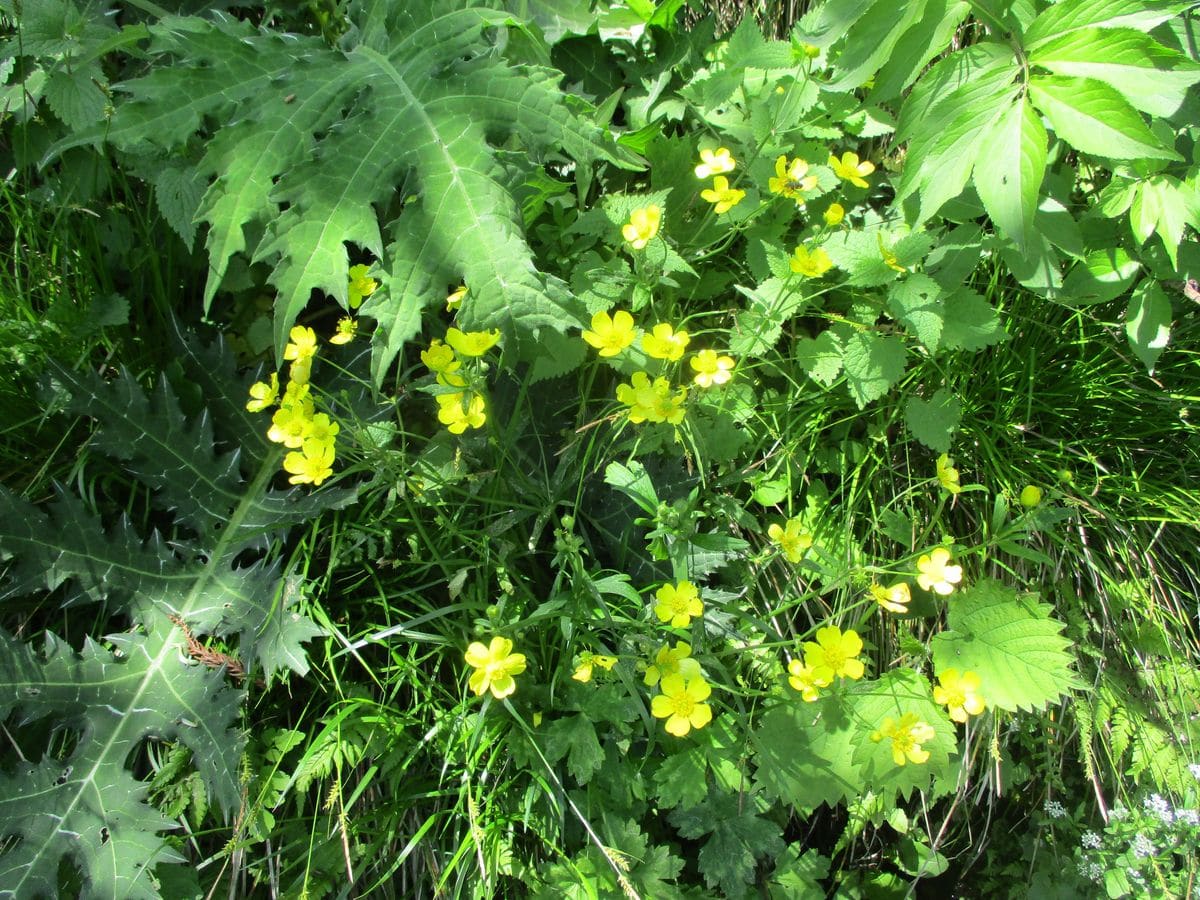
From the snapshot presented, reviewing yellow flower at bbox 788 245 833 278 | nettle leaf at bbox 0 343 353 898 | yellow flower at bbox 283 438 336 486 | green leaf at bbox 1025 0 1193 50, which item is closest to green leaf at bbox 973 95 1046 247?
green leaf at bbox 1025 0 1193 50

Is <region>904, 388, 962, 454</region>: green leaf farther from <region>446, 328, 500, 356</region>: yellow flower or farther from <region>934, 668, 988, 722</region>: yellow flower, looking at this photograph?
<region>446, 328, 500, 356</region>: yellow flower

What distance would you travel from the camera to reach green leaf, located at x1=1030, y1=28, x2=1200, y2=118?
3.32 feet

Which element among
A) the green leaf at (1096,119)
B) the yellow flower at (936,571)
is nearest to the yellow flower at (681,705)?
the yellow flower at (936,571)

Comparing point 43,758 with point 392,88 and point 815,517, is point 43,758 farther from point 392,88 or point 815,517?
point 815,517

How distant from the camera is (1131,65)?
3.41ft

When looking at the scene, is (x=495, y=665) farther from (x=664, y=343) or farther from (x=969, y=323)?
(x=969, y=323)

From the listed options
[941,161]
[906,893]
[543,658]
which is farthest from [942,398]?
[906,893]

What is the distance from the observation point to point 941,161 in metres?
1.13

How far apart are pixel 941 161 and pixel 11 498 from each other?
1673 mm

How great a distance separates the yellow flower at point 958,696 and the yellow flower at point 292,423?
3.66ft

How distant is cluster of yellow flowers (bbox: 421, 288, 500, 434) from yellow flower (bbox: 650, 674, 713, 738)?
53cm

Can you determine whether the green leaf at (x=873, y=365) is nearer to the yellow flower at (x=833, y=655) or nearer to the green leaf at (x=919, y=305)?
the green leaf at (x=919, y=305)

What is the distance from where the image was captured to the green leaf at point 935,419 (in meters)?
1.57

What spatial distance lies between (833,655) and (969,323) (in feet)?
2.27
